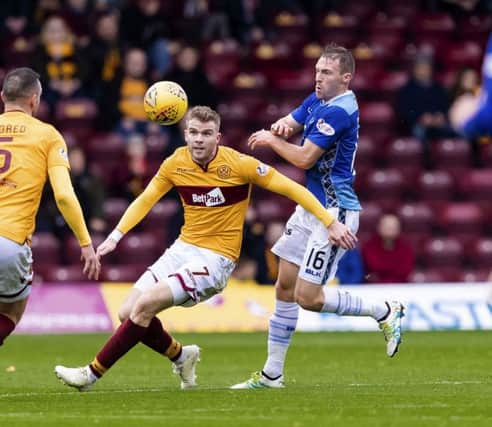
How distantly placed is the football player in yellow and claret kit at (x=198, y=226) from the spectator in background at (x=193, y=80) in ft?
33.4

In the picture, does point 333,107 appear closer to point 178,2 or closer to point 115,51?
point 115,51

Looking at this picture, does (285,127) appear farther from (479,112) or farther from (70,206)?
(479,112)

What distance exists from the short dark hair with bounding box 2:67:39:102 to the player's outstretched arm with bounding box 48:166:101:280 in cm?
57

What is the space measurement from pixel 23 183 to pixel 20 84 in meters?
0.68

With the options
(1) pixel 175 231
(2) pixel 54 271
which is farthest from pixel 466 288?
(2) pixel 54 271

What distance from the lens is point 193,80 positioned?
Answer: 2122 centimetres

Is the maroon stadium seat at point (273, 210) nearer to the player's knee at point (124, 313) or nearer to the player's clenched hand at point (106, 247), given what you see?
the player's knee at point (124, 313)

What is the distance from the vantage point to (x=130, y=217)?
35.9 feet

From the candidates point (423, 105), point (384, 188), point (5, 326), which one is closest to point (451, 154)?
point (423, 105)

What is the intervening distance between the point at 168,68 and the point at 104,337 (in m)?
5.98

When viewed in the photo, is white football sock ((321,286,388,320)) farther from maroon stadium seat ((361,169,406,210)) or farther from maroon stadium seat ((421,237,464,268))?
maroon stadium seat ((361,169,406,210))

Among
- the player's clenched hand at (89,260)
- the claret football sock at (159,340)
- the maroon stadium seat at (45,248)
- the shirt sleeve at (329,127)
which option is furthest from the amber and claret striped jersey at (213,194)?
the maroon stadium seat at (45,248)

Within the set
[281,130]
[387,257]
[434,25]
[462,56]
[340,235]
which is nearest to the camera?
[340,235]

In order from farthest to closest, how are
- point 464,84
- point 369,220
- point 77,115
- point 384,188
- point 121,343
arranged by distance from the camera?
point 384,188 < point 77,115 < point 464,84 < point 369,220 < point 121,343
